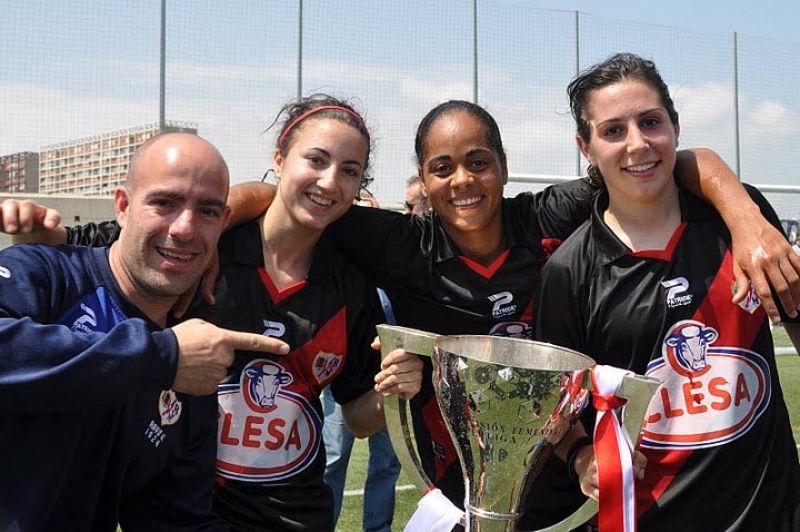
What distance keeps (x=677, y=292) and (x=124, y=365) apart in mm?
1069

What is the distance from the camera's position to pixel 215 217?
170 centimetres

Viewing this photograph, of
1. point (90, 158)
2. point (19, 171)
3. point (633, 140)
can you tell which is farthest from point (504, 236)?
point (90, 158)

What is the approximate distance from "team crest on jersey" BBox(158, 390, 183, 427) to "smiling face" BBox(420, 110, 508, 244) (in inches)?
31.6

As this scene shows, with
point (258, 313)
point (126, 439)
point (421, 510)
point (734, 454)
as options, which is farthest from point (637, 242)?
point (126, 439)

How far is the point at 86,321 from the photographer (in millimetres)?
1558

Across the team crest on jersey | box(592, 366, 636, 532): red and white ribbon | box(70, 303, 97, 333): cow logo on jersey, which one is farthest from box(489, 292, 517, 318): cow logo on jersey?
box(70, 303, 97, 333): cow logo on jersey

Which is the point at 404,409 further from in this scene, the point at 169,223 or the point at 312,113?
the point at 312,113

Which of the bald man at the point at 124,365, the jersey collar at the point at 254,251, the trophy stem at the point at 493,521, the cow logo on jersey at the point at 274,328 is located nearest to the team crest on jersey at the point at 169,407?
the bald man at the point at 124,365

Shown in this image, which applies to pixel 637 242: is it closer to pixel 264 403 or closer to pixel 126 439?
pixel 264 403

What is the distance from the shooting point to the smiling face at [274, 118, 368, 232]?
6.69 ft

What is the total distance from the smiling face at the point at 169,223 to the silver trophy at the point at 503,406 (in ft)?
1.38

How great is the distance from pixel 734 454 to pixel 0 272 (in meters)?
1.40

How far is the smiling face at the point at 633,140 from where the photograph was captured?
5.72 feet

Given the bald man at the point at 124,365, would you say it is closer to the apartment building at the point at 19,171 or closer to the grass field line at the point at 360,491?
the grass field line at the point at 360,491
